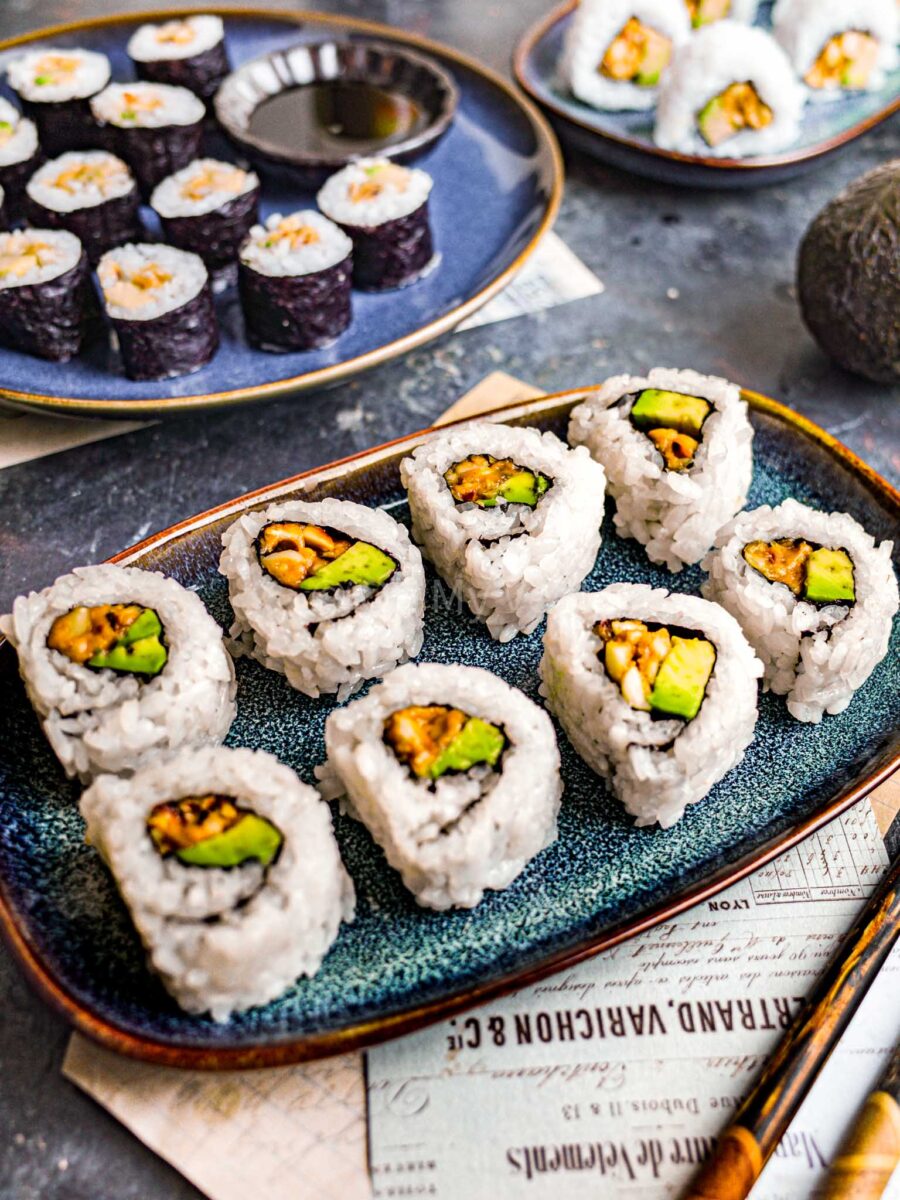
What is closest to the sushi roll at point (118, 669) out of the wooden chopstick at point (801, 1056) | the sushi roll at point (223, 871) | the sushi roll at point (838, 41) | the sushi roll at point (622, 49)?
the sushi roll at point (223, 871)

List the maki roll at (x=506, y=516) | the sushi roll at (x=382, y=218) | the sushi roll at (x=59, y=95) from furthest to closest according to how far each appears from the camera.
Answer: the sushi roll at (x=59, y=95) → the sushi roll at (x=382, y=218) → the maki roll at (x=506, y=516)

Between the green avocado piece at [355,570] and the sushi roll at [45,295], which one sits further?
the sushi roll at [45,295]

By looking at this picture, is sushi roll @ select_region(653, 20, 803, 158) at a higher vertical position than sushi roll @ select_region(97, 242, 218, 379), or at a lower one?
higher

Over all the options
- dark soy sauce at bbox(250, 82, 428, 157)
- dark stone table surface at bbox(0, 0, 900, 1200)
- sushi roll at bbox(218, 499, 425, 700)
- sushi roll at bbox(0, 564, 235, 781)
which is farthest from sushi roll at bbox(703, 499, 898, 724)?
dark soy sauce at bbox(250, 82, 428, 157)

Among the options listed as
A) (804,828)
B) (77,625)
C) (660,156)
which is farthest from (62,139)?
(804,828)

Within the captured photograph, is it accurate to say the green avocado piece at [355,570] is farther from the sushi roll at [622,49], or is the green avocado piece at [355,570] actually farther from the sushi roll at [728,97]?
the sushi roll at [622,49]

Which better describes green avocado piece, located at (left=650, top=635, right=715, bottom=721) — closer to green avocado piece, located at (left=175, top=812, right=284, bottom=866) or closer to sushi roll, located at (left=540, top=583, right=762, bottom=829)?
sushi roll, located at (left=540, top=583, right=762, bottom=829)
